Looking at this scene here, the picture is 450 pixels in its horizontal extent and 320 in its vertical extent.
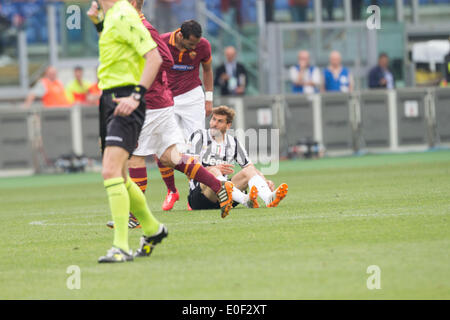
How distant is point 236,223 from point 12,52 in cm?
2267

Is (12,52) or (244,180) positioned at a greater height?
(12,52)

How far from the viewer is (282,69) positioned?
2816 centimetres

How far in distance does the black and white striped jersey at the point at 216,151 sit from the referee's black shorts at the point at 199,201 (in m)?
0.34

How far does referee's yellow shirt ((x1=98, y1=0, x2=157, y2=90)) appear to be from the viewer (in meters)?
8.11

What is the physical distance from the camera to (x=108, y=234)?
399 inches

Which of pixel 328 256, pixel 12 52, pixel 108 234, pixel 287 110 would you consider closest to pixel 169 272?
pixel 328 256

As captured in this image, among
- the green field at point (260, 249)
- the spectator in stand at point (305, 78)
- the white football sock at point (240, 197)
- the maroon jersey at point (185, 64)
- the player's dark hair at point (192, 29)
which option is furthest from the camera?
the spectator in stand at point (305, 78)

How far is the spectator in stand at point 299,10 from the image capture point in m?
30.3

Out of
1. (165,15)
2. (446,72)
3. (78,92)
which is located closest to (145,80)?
(78,92)

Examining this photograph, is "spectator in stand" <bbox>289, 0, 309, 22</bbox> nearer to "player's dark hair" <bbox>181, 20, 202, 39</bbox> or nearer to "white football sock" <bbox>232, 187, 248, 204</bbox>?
"player's dark hair" <bbox>181, 20, 202, 39</bbox>

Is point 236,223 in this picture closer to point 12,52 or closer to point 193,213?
point 193,213

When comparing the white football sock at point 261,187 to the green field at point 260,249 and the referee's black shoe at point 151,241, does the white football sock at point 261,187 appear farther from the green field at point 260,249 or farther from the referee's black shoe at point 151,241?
the referee's black shoe at point 151,241

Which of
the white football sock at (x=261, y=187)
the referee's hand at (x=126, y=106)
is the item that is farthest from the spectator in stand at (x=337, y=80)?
the referee's hand at (x=126, y=106)

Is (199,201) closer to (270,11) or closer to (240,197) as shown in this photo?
(240,197)
